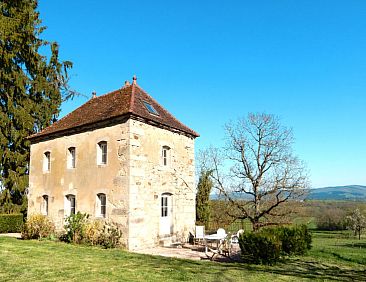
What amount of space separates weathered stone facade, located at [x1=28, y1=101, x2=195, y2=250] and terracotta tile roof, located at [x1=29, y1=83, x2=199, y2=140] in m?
0.36

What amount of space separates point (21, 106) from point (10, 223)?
23.6ft

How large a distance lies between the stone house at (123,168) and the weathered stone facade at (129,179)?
38mm

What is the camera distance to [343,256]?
10.6 metres

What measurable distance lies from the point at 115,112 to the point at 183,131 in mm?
3692

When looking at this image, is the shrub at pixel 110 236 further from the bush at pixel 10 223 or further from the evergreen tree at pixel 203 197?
the evergreen tree at pixel 203 197

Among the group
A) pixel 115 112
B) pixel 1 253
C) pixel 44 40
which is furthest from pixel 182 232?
pixel 44 40

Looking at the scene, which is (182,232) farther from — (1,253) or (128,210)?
(1,253)


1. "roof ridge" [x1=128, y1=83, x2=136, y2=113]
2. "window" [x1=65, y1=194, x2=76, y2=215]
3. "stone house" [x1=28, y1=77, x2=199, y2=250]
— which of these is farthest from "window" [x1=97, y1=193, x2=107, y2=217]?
"roof ridge" [x1=128, y1=83, x2=136, y2=113]

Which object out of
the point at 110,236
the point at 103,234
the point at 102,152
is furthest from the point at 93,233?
the point at 102,152

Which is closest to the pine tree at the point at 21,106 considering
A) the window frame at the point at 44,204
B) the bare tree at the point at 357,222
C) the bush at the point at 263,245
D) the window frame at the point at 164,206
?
the window frame at the point at 44,204

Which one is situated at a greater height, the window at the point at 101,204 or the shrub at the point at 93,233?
the window at the point at 101,204

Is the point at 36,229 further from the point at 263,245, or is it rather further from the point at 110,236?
the point at 263,245

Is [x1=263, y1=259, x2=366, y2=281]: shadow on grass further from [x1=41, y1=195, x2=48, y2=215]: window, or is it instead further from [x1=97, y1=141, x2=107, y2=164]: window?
[x1=41, y1=195, x2=48, y2=215]: window

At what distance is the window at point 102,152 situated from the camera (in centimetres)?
1373
